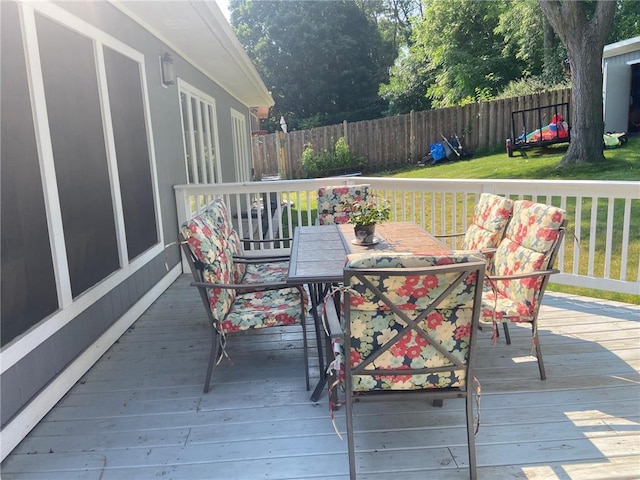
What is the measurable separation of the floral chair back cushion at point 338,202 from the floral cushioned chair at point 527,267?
184cm

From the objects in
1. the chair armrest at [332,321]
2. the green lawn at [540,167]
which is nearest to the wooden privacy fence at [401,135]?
the green lawn at [540,167]

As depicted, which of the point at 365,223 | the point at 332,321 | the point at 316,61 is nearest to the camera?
the point at 332,321

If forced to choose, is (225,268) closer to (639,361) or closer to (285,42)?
(639,361)

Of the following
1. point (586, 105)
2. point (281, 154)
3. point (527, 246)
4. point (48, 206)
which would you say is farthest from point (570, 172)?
point (281, 154)

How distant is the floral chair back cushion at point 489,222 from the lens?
2924mm

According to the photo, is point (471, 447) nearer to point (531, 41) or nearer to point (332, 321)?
point (332, 321)

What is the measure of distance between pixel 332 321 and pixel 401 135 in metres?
12.1

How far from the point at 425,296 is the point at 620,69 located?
13098mm

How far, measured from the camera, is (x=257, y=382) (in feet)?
8.70

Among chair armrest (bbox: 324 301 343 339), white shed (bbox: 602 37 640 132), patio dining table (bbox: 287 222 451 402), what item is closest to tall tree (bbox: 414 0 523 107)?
white shed (bbox: 602 37 640 132)

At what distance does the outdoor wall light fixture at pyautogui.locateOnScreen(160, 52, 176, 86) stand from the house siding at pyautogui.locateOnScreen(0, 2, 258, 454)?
7 centimetres

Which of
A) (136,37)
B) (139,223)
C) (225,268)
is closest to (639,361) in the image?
(225,268)

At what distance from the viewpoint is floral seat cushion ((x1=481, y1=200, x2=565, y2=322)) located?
244 centimetres

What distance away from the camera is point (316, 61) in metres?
24.0
